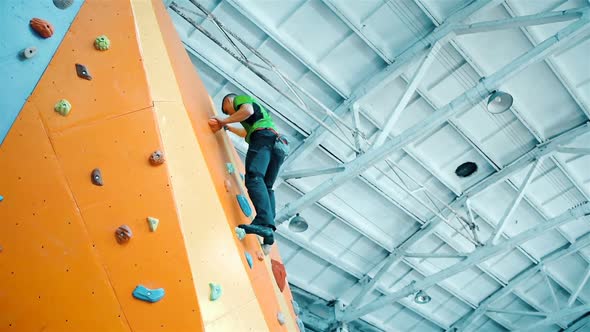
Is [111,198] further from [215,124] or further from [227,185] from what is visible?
[215,124]

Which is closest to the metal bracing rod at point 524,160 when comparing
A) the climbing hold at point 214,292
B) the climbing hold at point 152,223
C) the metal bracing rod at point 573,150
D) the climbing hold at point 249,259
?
the metal bracing rod at point 573,150

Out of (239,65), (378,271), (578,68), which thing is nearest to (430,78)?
(578,68)

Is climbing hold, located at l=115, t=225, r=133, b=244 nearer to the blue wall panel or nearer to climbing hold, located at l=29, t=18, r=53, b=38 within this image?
the blue wall panel

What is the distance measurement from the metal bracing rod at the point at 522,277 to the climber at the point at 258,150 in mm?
9913

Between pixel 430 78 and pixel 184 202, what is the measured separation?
6.21m

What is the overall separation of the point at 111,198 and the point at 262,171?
132 centimetres

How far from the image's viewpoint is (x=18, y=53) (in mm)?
2715

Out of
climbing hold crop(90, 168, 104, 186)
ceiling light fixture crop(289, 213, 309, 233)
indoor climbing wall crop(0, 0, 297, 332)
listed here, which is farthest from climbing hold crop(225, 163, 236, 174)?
ceiling light fixture crop(289, 213, 309, 233)

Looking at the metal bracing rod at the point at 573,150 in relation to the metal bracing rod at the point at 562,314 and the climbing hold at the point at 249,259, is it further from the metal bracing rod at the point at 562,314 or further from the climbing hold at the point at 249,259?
the climbing hold at the point at 249,259

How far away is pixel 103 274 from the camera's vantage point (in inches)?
92.4

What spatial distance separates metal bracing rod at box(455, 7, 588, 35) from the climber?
4140 mm

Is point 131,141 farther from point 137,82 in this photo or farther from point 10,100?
point 10,100

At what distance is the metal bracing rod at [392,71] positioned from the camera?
6.97m

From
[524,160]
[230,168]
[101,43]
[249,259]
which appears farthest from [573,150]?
[101,43]
